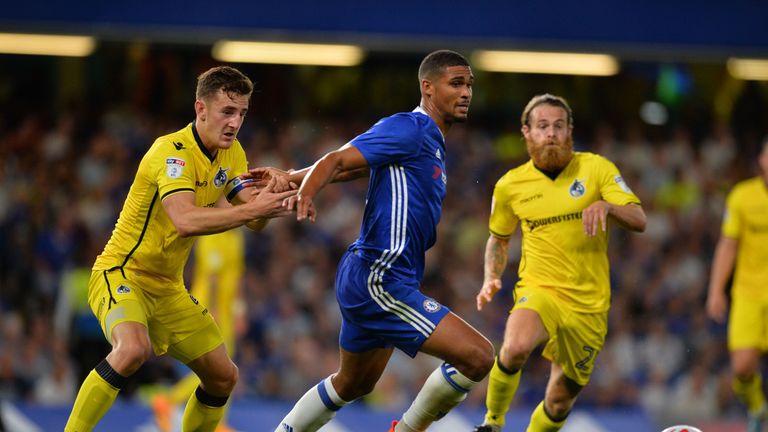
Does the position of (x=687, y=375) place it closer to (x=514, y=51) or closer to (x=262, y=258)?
(x=514, y=51)

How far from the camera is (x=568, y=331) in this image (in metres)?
7.16

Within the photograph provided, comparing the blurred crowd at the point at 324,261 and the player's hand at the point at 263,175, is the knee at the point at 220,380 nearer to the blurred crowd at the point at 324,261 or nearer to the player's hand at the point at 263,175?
the player's hand at the point at 263,175

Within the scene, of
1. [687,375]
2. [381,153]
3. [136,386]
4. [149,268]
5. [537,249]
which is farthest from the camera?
[687,375]

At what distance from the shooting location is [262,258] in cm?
1388

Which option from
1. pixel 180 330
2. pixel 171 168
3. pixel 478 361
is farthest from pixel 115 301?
pixel 478 361

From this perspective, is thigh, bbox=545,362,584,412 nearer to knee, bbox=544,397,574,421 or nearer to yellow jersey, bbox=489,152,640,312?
knee, bbox=544,397,574,421

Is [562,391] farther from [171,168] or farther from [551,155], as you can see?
[171,168]

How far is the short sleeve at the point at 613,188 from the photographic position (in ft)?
23.0

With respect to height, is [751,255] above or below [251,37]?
below

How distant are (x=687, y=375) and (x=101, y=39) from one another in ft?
26.6

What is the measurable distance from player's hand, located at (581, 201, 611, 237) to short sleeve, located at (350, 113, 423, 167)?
3.89 feet

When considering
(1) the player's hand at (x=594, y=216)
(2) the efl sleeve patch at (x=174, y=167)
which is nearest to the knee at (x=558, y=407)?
(1) the player's hand at (x=594, y=216)

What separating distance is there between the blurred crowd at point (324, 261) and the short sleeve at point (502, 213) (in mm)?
4823

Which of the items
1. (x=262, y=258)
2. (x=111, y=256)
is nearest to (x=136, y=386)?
(x=262, y=258)
